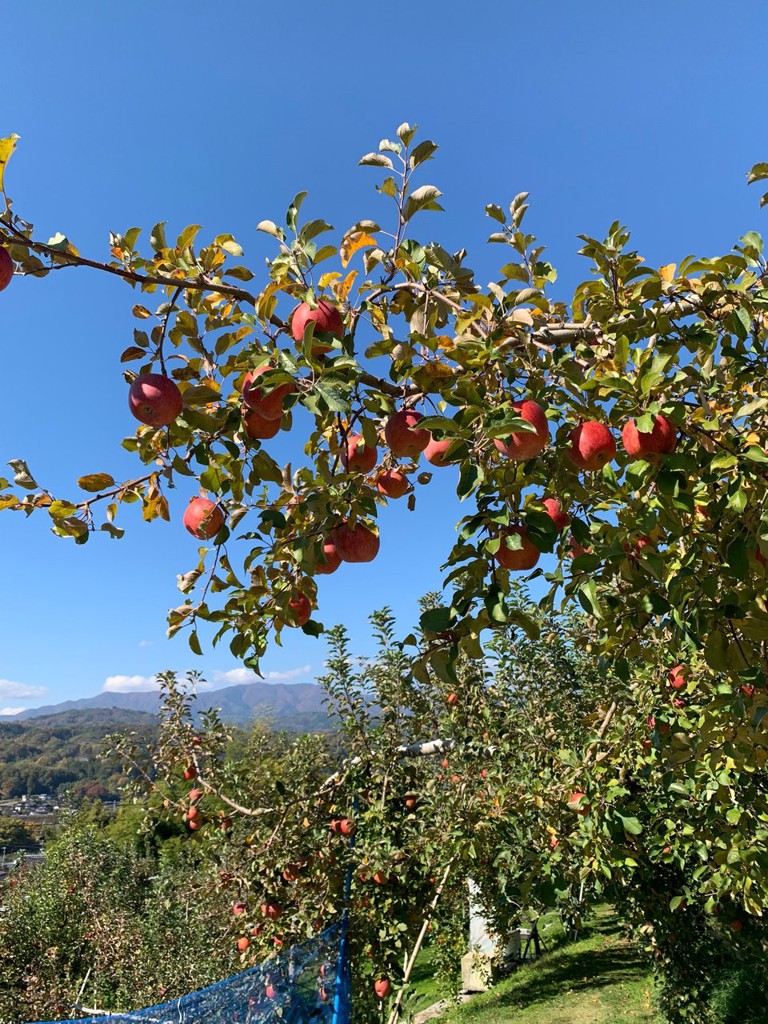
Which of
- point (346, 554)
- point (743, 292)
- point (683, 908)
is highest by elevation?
point (743, 292)

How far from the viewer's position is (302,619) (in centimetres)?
186

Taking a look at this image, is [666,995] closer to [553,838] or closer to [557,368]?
[553,838]

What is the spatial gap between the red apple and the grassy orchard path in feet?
18.3

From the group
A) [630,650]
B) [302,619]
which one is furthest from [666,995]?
[302,619]

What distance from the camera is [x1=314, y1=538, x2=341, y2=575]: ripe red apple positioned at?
5.75 ft

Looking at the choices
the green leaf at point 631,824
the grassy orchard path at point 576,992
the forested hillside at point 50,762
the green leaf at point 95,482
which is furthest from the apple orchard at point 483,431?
the forested hillside at point 50,762

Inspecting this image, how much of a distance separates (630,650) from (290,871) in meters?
3.99

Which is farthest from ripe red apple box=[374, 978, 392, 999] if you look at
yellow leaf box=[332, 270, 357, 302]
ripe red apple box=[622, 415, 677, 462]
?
yellow leaf box=[332, 270, 357, 302]

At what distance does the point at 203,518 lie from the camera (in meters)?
1.67

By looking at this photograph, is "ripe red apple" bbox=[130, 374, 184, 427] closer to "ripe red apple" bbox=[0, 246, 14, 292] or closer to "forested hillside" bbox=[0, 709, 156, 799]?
"ripe red apple" bbox=[0, 246, 14, 292]

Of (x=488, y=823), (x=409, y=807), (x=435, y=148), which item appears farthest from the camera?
(x=409, y=807)

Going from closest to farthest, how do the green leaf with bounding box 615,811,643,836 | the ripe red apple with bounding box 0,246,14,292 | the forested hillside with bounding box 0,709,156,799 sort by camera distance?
the ripe red apple with bounding box 0,246,14,292 → the green leaf with bounding box 615,811,643,836 → the forested hillside with bounding box 0,709,156,799

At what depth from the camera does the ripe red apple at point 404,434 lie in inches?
57.2

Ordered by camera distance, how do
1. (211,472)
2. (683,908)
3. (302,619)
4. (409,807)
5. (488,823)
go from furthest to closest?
(683,908), (409,807), (488,823), (302,619), (211,472)
